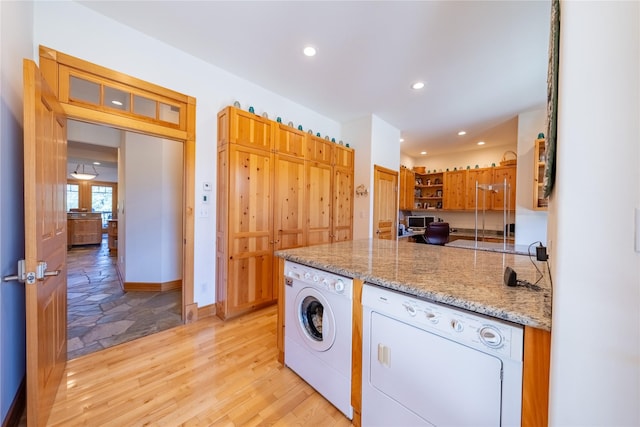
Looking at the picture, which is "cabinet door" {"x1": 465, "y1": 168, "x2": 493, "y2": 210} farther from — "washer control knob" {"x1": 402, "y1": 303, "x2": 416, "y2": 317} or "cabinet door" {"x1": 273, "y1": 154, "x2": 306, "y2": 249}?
"washer control knob" {"x1": 402, "y1": 303, "x2": 416, "y2": 317}

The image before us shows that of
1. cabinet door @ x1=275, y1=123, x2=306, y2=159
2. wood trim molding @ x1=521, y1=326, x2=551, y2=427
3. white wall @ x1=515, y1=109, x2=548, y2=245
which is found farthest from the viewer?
white wall @ x1=515, y1=109, x2=548, y2=245

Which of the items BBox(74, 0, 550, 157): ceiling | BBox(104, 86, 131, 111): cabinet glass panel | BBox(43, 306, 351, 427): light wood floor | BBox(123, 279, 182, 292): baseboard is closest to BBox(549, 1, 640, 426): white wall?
BBox(43, 306, 351, 427): light wood floor

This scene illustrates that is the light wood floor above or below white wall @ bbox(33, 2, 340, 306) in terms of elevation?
Answer: below

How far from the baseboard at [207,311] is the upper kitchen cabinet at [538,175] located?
4696 mm

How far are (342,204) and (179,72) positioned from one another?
276 centimetres

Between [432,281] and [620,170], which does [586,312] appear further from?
[432,281]

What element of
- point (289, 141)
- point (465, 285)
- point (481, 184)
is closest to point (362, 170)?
point (289, 141)

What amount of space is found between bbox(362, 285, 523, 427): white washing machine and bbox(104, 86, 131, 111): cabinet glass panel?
2.59 metres

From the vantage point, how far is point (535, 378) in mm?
848

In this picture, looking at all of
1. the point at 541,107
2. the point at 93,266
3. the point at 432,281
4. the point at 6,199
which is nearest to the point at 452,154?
the point at 541,107

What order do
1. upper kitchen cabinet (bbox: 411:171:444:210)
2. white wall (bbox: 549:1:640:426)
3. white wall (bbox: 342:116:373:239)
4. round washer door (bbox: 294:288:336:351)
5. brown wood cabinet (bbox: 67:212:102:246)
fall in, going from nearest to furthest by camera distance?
white wall (bbox: 549:1:640:426)
round washer door (bbox: 294:288:336:351)
white wall (bbox: 342:116:373:239)
upper kitchen cabinet (bbox: 411:171:444:210)
brown wood cabinet (bbox: 67:212:102:246)

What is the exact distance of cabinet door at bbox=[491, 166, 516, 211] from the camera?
5.06 metres

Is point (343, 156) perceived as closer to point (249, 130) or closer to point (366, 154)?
point (366, 154)

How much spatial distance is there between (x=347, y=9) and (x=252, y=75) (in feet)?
4.76
